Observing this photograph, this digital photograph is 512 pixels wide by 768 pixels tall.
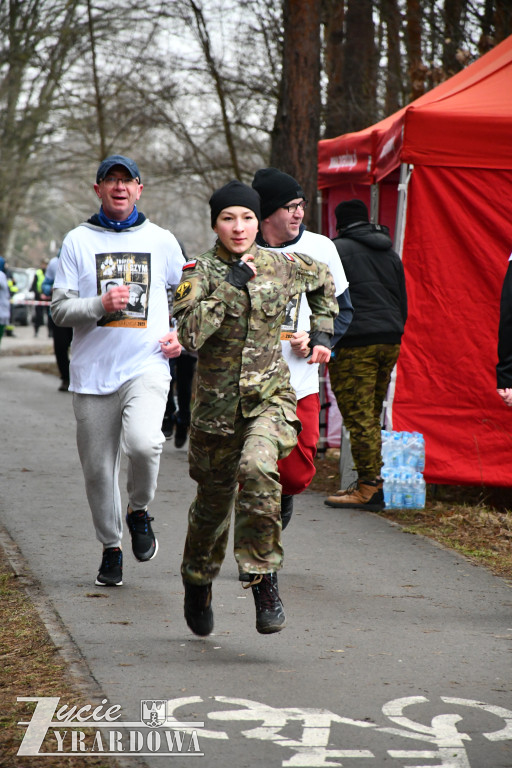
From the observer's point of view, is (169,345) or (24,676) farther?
(169,345)

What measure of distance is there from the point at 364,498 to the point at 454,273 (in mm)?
1826

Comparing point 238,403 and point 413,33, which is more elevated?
point 413,33

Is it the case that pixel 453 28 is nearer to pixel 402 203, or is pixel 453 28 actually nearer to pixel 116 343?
pixel 402 203

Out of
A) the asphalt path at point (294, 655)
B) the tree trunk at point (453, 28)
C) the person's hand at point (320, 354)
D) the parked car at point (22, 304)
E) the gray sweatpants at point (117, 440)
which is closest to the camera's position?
the asphalt path at point (294, 655)

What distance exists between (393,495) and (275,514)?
422 centimetres

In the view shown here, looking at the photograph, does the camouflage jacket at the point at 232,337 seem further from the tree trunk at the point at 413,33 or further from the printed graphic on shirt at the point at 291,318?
the tree trunk at the point at 413,33

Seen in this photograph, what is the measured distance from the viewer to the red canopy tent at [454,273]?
851 cm

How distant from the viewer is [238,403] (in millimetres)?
4668

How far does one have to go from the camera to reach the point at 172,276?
5.89m

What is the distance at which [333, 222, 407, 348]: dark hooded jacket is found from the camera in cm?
842

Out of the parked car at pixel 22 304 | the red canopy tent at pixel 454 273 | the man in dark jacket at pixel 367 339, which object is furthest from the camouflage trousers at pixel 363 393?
the parked car at pixel 22 304

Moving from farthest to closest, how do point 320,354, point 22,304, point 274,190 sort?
point 22,304 < point 274,190 < point 320,354

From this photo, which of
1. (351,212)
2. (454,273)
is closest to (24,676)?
(351,212)

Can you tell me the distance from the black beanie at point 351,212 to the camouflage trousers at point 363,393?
0.98m
